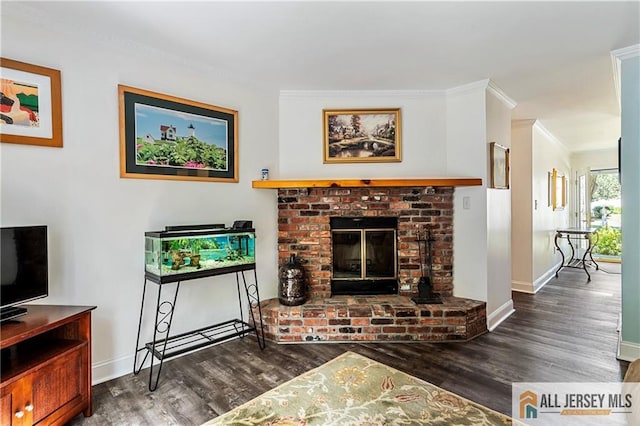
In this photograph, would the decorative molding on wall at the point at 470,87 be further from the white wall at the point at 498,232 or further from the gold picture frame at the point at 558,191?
the gold picture frame at the point at 558,191

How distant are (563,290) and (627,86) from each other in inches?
122

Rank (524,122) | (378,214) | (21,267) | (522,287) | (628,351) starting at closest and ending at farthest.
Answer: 1. (21,267)
2. (628,351)
3. (378,214)
4. (524,122)
5. (522,287)

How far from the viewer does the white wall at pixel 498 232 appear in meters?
3.20

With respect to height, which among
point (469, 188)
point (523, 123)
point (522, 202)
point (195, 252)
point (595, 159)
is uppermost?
point (523, 123)

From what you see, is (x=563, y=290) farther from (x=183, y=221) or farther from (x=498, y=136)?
(x=183, y=221)

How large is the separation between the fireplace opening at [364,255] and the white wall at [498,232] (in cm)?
92

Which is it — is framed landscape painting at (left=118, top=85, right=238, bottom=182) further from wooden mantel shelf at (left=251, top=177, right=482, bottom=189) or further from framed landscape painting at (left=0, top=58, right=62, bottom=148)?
wooden mantel shelf at (left=251, top=177, right=482, bottom=189)

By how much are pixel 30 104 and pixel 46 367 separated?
1.50 m

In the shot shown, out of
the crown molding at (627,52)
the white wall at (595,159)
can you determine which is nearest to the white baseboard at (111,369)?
the crown molding at (627,52)

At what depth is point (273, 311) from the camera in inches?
115

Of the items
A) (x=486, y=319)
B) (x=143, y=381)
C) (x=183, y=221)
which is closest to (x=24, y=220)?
(x=183, y=221)

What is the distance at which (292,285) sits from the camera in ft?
9.95

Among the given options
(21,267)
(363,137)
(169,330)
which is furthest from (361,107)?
(21,267)

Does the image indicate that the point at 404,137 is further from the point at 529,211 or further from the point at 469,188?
the point at 529,211
